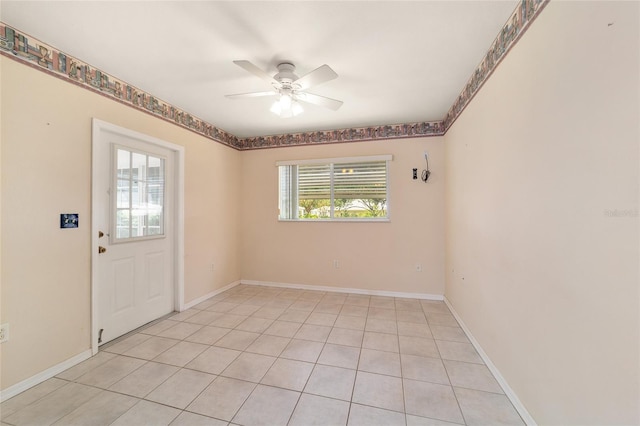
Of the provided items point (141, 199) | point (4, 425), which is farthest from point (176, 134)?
point (4, 425)

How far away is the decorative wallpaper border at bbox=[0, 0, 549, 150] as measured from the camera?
5.57 ft

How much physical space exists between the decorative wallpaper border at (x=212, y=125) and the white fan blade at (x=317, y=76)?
1.19m

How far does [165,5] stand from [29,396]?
2.80 m

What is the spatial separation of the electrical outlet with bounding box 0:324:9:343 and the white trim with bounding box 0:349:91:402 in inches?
13.4

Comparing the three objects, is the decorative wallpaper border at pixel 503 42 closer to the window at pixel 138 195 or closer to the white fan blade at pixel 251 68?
the white fan blade at pixel 251 68

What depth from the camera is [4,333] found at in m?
1.71

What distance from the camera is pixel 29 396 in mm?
1735

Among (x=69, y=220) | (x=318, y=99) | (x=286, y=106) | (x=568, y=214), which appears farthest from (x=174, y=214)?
(x=568, y=214)

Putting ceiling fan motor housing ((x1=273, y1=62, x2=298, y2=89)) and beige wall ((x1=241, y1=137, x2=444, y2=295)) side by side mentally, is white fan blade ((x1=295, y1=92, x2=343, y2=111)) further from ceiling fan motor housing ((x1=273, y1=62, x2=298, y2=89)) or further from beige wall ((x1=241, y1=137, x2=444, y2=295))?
beige wall ((x1=241, y1=137, x2=444, y2=295))

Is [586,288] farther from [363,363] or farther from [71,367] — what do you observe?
[71,367]

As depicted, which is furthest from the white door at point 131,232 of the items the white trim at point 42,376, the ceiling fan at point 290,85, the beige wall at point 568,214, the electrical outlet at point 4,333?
the beige wall at point 568,214

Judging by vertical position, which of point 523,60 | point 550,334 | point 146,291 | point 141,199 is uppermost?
point 523,60

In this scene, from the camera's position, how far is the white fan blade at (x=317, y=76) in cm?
182

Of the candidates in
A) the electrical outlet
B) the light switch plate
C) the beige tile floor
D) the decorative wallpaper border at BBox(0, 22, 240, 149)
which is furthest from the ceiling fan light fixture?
the electrical outlet
